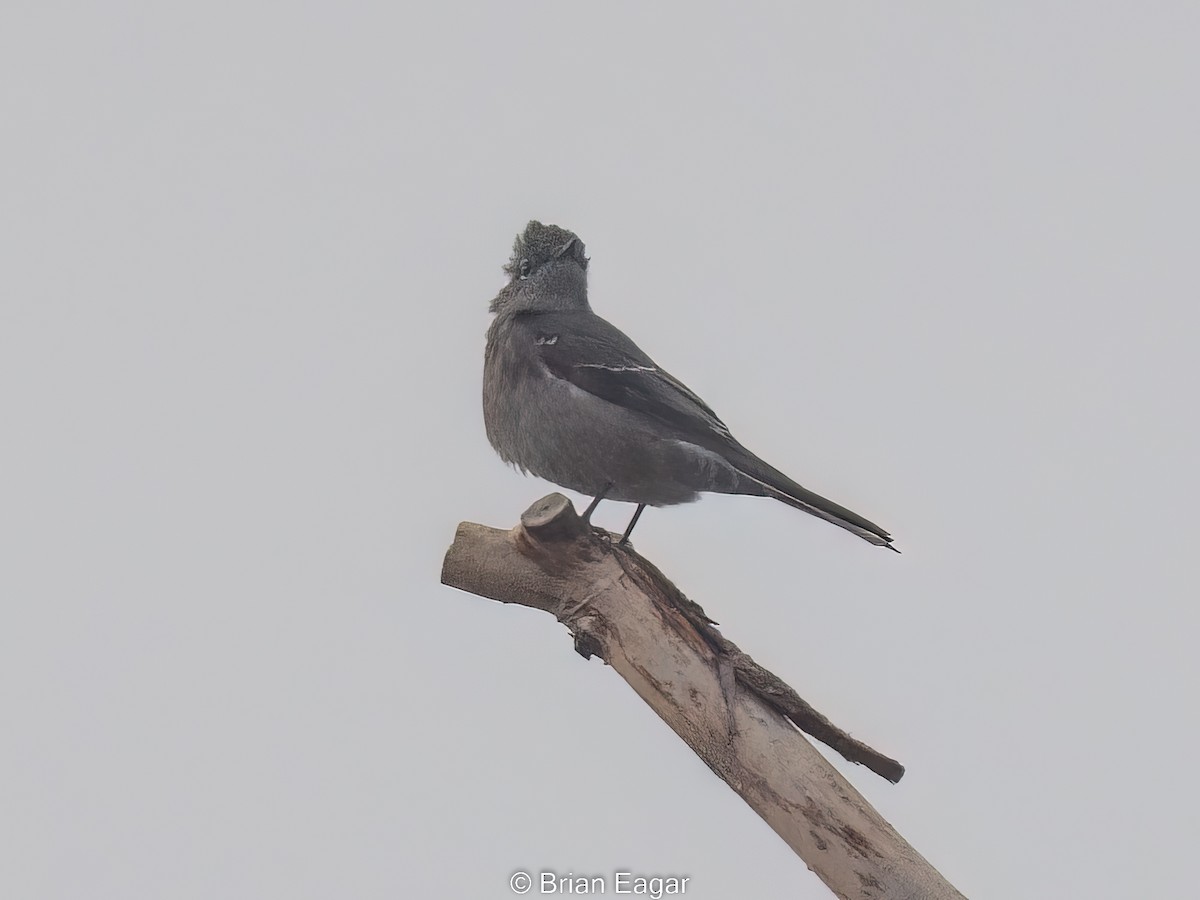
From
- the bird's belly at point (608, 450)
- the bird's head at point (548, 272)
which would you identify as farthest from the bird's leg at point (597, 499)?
the bird's head at point (548, 272)

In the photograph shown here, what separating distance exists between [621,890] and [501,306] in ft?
8.59

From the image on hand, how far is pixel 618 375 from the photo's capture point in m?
4.24

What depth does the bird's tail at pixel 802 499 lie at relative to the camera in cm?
407

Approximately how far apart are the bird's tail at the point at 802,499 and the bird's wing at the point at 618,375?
0.14 meters

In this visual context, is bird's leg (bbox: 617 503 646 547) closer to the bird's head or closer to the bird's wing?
the bird's wing

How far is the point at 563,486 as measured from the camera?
14.4 feet

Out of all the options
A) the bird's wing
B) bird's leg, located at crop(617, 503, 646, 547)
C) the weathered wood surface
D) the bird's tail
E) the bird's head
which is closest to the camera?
the weathered wood surface

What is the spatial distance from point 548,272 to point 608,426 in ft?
2.80

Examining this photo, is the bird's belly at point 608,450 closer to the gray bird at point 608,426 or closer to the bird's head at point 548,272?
the gray bird at point 608,426

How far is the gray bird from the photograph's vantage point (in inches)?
164

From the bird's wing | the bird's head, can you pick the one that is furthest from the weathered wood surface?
the bird's head

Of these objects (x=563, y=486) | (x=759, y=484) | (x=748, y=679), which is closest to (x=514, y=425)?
(x=563, y=486)

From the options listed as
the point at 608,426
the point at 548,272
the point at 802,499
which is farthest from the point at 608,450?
the point at 548,272

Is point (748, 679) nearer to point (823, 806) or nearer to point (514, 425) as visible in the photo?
point (823, 806)
